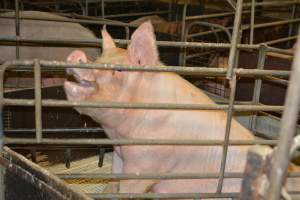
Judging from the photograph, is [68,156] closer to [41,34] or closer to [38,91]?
[38,91]

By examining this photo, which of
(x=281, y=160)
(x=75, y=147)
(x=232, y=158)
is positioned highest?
(x=281, y=160)

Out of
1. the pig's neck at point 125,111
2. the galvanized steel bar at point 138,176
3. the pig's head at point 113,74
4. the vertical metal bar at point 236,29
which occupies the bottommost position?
the galvanized steel bar at point 138,176

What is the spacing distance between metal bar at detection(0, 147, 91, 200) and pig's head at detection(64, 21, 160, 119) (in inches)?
19.8

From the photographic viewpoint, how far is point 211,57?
451 cm

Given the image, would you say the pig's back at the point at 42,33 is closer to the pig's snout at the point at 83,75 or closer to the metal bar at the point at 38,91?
the pig's snout at the point at 83,75

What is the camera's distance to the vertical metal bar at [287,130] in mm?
768

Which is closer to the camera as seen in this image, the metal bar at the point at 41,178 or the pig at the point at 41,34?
the metal bar at the point at 41,178

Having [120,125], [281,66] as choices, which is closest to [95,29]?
[281,66]

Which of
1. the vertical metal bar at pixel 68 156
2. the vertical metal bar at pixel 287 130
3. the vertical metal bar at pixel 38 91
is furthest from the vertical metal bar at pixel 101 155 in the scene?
the vertical metal bar at pixel 287 130

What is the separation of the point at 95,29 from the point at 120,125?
293cm

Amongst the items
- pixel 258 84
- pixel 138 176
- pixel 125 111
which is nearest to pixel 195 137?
pixel 125 111

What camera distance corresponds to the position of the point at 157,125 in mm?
2164

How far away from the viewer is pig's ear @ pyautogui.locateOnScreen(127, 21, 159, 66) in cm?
201

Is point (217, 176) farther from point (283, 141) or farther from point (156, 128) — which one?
point (283, 141)
